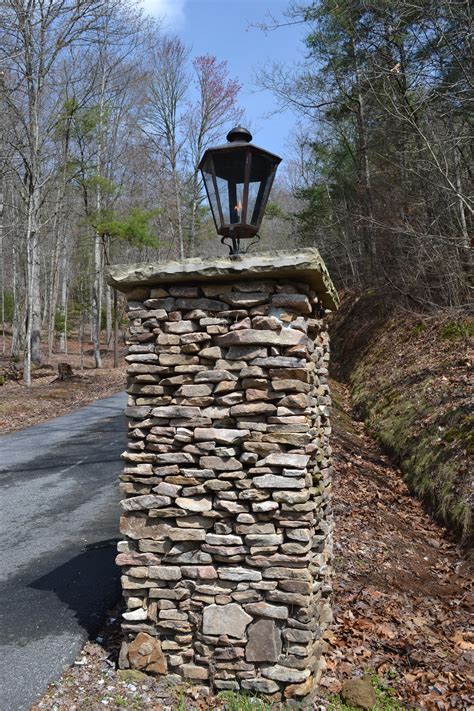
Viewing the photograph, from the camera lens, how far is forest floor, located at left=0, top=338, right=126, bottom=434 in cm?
1190

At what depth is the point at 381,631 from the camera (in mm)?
4141

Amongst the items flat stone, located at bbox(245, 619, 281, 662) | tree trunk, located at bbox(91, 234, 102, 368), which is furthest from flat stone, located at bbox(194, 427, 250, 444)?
tree trunk, located at bbox(91, 234, 102, 368)

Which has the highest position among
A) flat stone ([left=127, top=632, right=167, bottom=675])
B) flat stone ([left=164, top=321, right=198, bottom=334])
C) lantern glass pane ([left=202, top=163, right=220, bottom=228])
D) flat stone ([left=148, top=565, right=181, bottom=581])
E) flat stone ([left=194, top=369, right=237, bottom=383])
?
lantern glass pane ([left=202, top=163, right=220, bottom=228])

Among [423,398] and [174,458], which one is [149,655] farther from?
[423,398]

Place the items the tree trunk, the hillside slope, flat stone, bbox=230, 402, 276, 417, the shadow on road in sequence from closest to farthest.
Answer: flat stone, bbox=230, 402, 276, 417
the shadow on road
the hillside slope
the tree trunk

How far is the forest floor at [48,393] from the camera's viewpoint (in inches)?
468

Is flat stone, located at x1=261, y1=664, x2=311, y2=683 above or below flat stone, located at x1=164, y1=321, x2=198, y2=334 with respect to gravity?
below

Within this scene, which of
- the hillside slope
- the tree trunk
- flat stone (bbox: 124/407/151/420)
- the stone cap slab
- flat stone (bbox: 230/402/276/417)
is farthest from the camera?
the tree trunk

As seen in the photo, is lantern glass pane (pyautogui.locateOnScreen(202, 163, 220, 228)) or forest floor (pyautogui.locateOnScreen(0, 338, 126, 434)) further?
forest floor (pyautogui.locateOnScreen(0, 338, 126, 434))

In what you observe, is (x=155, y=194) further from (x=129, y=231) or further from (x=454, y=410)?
(x=454, y=410)

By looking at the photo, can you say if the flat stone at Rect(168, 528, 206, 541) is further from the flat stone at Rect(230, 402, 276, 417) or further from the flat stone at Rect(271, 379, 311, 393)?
the flat stone at Rect(271, 379, 311, 393)

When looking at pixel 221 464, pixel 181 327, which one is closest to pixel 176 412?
pixel 221 464

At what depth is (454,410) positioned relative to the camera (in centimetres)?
758

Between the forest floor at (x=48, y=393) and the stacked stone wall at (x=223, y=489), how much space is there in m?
8.13
